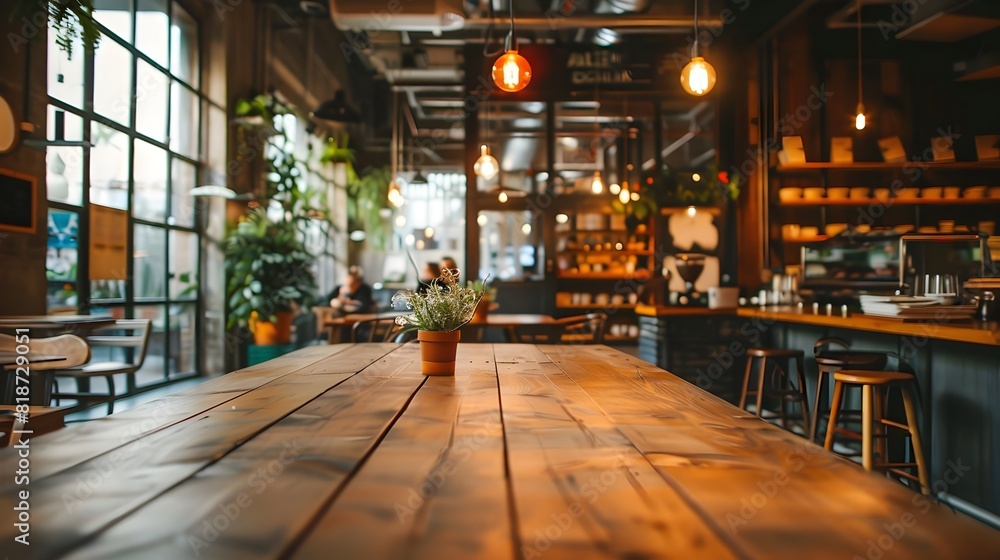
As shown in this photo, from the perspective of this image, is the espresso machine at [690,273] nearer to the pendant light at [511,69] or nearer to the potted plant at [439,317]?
the pendant light at [511,69]

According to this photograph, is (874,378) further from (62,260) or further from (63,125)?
(63,125)

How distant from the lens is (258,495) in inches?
37.8

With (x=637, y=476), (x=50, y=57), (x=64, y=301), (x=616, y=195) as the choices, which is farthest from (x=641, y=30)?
(x=637, y=476)

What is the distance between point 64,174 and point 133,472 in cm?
469

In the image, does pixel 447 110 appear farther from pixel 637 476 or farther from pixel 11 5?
pixel 637 476

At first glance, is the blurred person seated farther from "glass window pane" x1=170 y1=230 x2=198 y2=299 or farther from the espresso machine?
the espresso machine

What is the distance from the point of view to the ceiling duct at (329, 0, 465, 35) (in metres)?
6.14

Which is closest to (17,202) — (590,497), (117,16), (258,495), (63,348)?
(63,348)

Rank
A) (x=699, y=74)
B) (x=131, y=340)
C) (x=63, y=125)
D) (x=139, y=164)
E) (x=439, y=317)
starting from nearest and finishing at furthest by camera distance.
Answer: (x=439, y=317)
(x=699, y=74)
(x=131, y=340)
(x=63, y=125)
(x=139, y=164)

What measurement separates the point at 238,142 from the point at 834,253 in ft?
21.7

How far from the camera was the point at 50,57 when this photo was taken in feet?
15.0

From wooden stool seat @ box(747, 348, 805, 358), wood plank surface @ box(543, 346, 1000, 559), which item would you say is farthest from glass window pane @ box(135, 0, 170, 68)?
wood plank surface @ box(543, 346, 1000, 559)

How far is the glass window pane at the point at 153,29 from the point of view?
19.6 ft

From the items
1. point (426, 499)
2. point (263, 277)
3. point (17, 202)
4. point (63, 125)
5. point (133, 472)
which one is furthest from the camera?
point (263, 277)
